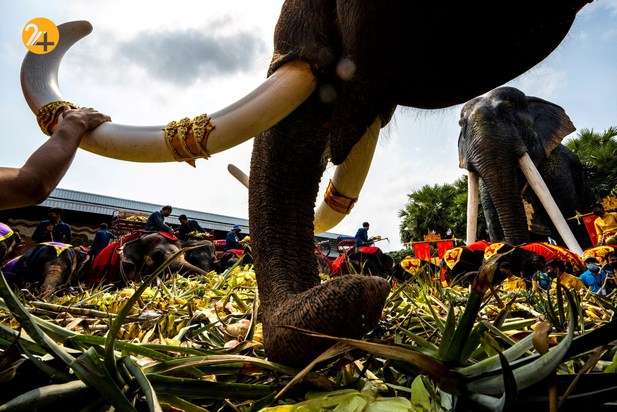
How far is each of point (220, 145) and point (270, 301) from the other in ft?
1.59

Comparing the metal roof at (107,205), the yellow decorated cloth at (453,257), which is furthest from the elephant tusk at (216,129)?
the metal roof at (107,205)

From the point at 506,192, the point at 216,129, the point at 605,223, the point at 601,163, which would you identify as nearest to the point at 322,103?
the point at 216,129

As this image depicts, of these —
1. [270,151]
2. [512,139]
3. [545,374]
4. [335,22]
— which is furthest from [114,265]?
[512,139]

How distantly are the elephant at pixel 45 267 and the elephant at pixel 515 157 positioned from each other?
5432 millimetres

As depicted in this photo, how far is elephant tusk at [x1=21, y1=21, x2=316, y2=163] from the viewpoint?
105cm

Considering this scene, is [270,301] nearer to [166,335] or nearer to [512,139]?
[166,335]

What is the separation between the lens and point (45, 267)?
400 cm

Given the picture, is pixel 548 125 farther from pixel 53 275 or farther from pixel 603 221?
pixel 53 275

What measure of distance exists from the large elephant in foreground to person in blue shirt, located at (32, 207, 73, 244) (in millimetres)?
5515

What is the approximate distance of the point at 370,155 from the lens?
140cm

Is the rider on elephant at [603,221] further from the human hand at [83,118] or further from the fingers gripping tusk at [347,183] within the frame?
the human hand at [83,118]

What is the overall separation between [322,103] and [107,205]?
79.5 ft

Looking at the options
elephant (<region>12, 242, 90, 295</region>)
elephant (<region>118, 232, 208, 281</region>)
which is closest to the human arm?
elephant (<region>12, 242, 90, 295</region>)

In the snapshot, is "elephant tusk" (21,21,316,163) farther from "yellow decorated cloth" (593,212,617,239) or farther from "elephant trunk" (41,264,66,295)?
"yellow decorated cloth" (593,212,617,239)
